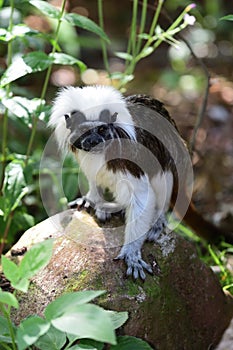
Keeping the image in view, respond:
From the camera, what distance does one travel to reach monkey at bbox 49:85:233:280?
10.2 ft

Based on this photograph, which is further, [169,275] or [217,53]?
[217,53]

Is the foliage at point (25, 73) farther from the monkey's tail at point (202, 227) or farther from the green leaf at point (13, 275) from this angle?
the green leaf at point (13, 275)

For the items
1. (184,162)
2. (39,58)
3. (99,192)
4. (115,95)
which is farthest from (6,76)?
(184,162)

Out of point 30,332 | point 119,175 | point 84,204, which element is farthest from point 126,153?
point 30,332

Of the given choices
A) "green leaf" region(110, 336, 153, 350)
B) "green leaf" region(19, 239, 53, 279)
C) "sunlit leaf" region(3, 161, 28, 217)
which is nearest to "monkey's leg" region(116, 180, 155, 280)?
"green leaf" region(110, 336, 153, 350)

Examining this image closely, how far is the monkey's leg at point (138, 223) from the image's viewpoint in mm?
3225

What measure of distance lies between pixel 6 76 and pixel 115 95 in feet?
1.86

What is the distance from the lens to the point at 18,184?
12.0 feet

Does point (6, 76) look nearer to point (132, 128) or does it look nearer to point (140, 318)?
point (132, 128)

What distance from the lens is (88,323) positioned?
6.91ft

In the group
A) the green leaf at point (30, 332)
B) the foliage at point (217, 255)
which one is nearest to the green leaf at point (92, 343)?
the green leaf at point (30, 332)

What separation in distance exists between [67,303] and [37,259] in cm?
19

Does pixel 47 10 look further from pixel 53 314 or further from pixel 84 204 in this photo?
pixel 53 314

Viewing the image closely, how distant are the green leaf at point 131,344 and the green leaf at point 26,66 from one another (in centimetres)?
136
